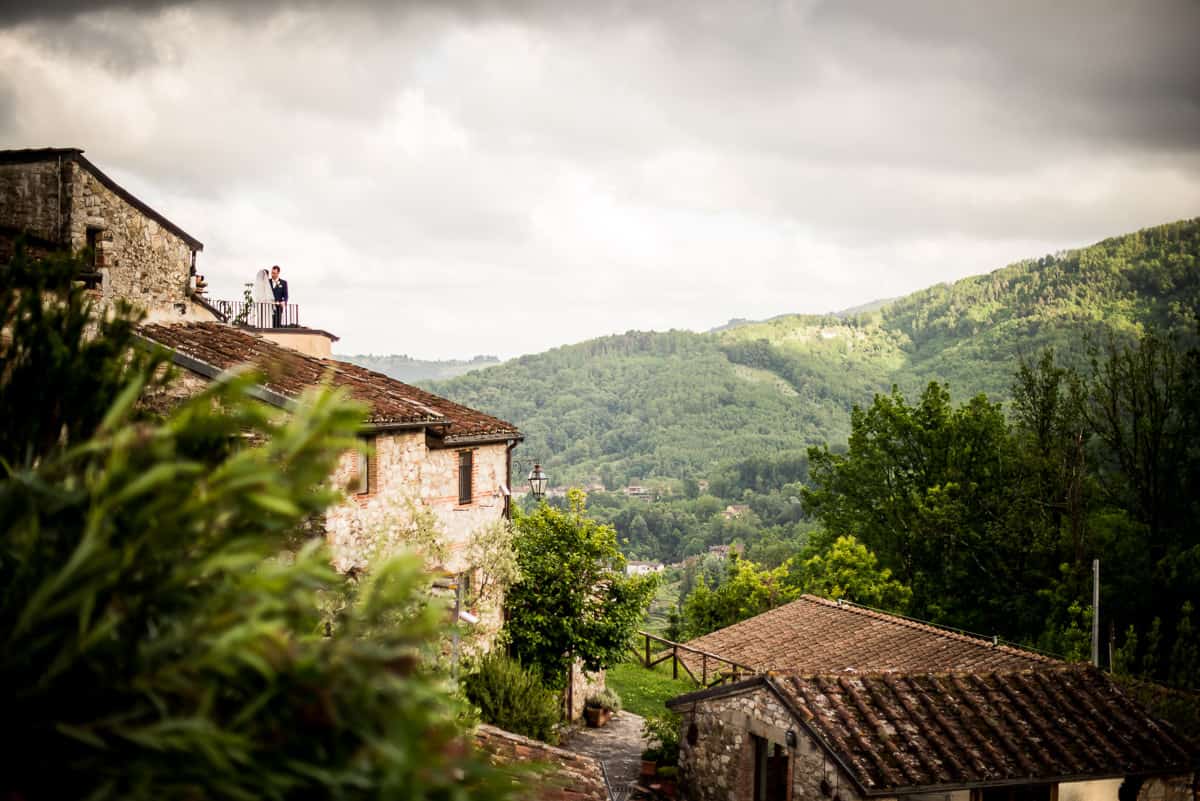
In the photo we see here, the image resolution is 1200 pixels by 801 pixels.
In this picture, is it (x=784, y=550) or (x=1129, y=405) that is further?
(x=784, y=550)

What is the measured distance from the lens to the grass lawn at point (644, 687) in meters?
25.4

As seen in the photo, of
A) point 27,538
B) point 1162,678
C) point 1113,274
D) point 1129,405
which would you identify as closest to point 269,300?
point 27,538

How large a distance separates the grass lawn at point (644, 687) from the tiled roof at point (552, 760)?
1273cm

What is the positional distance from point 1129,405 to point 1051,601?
729 cm

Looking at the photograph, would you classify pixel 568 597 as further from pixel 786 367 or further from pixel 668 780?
pixel 786 367

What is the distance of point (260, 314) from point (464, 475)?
6.31 m

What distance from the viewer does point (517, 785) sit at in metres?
3.15

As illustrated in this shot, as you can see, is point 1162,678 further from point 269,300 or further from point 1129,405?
point 269,300

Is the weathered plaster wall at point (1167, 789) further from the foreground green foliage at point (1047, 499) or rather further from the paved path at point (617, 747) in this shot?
the foreground green foliage at point (1047, 499)

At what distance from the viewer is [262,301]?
803 inches

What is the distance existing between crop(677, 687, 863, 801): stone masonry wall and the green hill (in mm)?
70733

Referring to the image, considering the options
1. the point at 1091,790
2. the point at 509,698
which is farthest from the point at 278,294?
the point at 1091,790

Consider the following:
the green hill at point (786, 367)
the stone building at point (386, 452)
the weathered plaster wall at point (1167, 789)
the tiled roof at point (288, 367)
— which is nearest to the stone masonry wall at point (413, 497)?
the stone building at point (386, 452)

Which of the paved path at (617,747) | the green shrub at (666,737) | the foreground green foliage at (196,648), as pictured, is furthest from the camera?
the paved path at (617,747)
